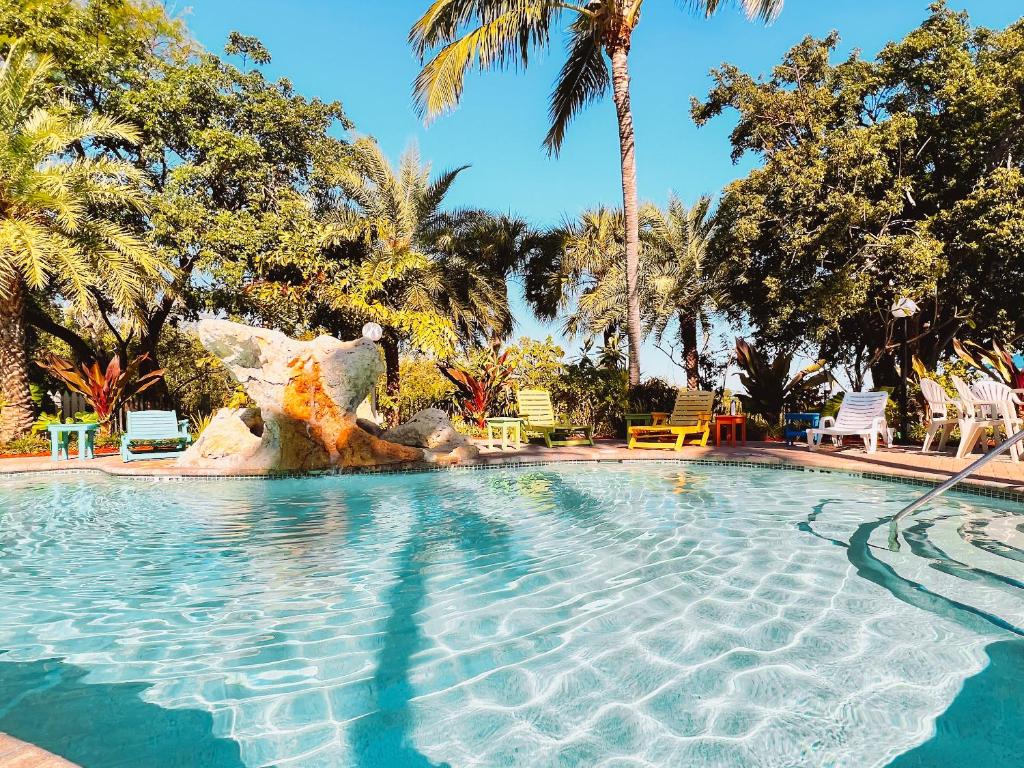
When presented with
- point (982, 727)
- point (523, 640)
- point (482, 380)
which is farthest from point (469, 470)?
point (982, 727)

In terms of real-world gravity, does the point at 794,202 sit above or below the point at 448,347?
above

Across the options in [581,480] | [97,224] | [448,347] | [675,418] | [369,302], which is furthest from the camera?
[369,302]

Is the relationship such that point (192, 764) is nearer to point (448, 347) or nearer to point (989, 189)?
point (448, 347)

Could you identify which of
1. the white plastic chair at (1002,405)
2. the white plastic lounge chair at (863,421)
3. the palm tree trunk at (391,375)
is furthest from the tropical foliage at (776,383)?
the palm tree trunk at (391,375)

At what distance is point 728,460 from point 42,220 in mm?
14605

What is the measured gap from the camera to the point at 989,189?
12.0 meters

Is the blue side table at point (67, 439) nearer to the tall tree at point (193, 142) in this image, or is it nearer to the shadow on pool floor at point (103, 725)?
the tall tree at point (193, 142)

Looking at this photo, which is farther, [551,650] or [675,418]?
[675,418]

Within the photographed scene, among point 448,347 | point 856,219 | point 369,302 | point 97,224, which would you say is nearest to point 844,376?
point 856,219

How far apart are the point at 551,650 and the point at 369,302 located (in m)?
13.7

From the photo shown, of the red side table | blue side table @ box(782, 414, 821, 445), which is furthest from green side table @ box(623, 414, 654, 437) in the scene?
blue side table @ box(782, 414, 821, 445)

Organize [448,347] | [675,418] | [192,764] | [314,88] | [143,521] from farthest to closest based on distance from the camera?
[314,88] → [448,347] → [675,418] → [143,521] → [192,764]

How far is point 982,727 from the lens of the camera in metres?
2.35

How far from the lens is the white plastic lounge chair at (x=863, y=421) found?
9.58m
